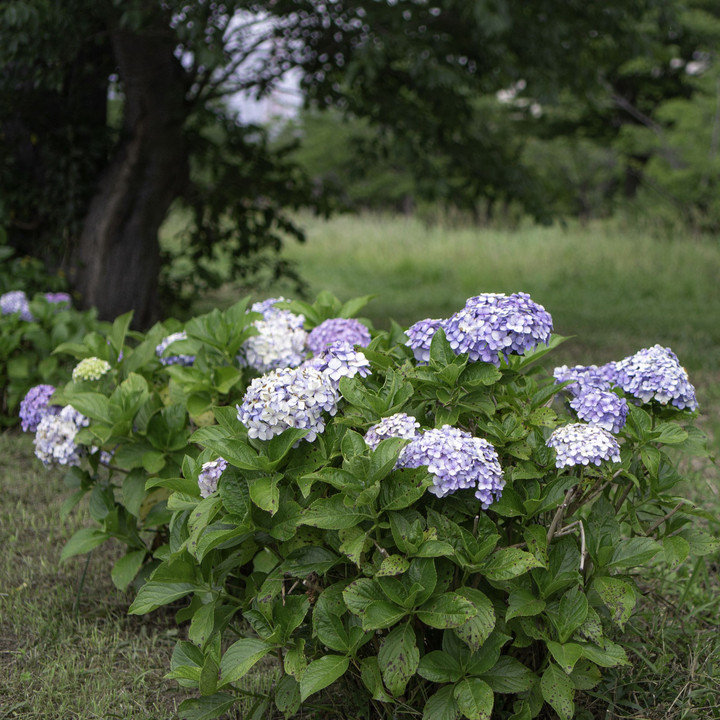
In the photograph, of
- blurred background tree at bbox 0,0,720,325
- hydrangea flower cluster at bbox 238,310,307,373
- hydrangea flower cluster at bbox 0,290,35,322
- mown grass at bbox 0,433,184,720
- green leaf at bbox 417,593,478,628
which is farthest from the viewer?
blurred background tree at bbox 0,0,720,325

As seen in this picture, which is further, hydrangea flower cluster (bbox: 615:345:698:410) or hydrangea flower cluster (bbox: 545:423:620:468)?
hydrangea flower cluster (bbox: 615:345:698:410)

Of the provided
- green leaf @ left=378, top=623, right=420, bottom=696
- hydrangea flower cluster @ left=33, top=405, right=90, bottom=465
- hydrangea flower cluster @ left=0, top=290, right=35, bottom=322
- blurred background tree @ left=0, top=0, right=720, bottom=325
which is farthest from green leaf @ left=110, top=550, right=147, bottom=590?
blurred background tree @ left=0, top=0, right=720, bottom=325

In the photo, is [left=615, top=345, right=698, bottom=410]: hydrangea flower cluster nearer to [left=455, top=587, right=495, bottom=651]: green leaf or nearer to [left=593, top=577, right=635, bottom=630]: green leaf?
[left=593, top=577, right=635, bottom=630]: green leaf

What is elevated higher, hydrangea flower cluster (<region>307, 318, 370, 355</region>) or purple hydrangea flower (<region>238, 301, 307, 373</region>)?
hydrangea flower cluster (<region>307, 318, 370, 355</region>)

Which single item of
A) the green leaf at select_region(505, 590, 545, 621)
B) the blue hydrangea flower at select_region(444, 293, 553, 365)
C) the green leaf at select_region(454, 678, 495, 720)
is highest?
the blue hydrangea flower at select_region(444, 293, 553, 365)

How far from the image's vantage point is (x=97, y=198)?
550 centimetres

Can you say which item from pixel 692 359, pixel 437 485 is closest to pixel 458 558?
pixel 437 485

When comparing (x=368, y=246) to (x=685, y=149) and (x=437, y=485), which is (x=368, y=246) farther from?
(x=437, y=485)

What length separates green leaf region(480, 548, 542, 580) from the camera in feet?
5.10

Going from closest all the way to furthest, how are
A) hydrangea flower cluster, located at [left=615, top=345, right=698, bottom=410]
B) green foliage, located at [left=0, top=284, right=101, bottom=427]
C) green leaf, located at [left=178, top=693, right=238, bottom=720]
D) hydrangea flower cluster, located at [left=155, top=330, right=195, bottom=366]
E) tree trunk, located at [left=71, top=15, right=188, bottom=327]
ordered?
green leaf, located at [left=178, top=693, right=238, bottom=720]
hydrangea flower cluster, located at [left=615, top=345, right=698, bottom=410]
hydrangea flower cluster, located at [left=155, top=330, right=195, bottom=366]
green foliage, located at [left=0, top=284, right=101, bottom=427]
tree trunk, located at [left=71, top=15, right=188, bottom=327]

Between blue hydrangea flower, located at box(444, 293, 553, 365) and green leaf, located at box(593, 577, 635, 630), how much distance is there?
0.53 metres

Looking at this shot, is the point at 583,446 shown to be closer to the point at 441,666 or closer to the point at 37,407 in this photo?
the point at 441,666

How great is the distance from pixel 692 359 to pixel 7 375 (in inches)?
177

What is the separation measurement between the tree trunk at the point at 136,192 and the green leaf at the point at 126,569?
3.51m
